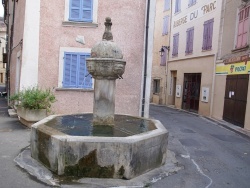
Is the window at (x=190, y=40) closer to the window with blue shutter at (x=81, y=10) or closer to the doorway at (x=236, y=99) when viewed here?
the doorway at (x=236, y=99)

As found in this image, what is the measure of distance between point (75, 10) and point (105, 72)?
199 inches

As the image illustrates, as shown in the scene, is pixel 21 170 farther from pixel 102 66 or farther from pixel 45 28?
pixel 45 28

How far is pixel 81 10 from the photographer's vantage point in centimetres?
962

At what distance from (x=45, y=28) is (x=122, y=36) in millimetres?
2769

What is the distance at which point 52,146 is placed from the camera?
4539 mm

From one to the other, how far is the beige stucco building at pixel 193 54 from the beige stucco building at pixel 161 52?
30.1 inches

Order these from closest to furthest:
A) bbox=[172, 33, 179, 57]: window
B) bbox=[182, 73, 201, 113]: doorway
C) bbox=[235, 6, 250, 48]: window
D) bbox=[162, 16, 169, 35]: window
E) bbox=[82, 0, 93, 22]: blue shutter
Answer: bbox=[82, 0, 93, 22]: blue shutter, bbox=[235, 6, 250, 48]: window, bbox=[182, 73, 201, 113]: doorway, bbox=[172, 33, 179, 57]: window, bbox=[162, 16, 169, 35]: window

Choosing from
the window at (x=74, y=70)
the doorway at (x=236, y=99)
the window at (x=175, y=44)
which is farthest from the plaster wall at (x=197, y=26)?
the window at (x=74, y=70)

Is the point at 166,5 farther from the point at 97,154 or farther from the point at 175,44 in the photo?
the point at 97,154

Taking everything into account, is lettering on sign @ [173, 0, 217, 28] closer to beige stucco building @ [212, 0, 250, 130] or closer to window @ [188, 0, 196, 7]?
window @ [188, 0, 196, 7]

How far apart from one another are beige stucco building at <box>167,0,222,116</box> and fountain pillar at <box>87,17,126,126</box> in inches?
375

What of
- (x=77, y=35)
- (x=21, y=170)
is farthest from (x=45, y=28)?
(x=21, y=170)

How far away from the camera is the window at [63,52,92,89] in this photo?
379 inches

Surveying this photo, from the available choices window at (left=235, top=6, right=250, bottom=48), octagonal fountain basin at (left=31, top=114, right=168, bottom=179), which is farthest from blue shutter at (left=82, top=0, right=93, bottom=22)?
window at (left=235, top=6, right=250, bottom=48)
